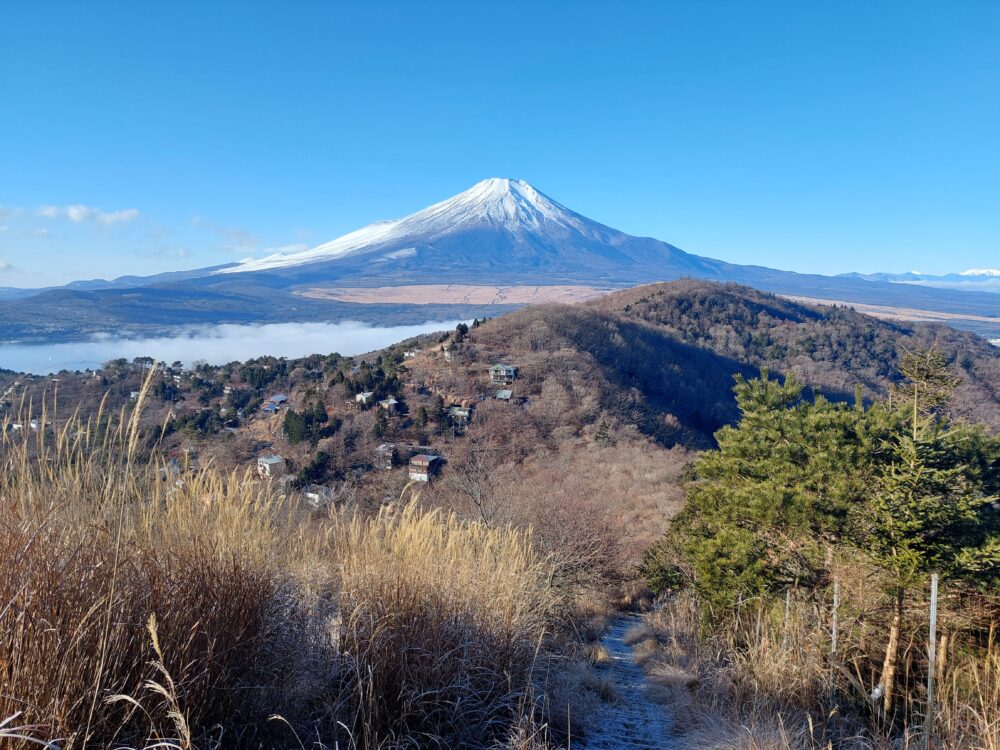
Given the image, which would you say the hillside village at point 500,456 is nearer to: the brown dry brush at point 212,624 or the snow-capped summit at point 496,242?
the brown dry brush at point 212,624

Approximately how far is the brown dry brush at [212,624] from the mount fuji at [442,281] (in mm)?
73259

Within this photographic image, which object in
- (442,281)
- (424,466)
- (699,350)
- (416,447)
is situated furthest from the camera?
(442,281)

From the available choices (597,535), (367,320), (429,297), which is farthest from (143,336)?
(597,535)

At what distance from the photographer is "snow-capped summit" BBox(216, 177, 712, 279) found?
5133 inches

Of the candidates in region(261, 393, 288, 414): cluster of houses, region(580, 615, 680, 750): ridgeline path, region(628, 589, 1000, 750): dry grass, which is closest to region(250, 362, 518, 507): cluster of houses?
region(261, 393, 288, 414): cluster of houses

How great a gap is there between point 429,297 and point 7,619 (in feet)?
334

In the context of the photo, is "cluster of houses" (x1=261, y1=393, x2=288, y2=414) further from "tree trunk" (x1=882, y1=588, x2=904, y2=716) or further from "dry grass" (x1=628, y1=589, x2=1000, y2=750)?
"tree trunk" (x1=882, y1=588, x2=904, y2=716)

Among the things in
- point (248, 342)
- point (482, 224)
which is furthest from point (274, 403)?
point (482, 224)

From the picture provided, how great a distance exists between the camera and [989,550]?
387cm

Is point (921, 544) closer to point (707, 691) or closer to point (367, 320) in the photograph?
point (707, 691)

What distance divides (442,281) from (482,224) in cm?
4066

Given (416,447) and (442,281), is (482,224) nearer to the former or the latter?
(442,281)

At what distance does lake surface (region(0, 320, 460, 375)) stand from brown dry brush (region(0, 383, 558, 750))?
55993mm

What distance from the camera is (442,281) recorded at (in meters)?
111
